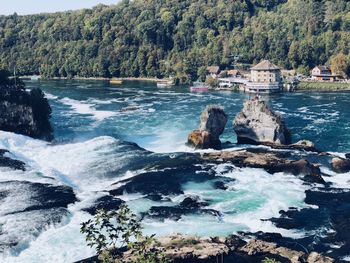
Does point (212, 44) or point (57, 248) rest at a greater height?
point (212, 44)

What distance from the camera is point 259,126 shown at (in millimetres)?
74188

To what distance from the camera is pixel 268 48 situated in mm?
166125

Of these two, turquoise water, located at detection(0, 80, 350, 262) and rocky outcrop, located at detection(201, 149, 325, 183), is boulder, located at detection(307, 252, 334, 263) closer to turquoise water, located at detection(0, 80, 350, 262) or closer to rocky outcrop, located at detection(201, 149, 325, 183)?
turquoise water, located at detection(0, 80, 350, 262)

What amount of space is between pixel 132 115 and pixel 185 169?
41.6 metres

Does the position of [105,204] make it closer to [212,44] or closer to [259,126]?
[259,126]

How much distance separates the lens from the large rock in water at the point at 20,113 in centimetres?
7669

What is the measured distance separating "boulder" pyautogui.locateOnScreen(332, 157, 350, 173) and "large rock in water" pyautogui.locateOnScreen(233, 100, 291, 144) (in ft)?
39.8

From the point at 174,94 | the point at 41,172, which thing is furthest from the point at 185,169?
the point at 174,94

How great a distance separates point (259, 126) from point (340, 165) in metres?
15.8

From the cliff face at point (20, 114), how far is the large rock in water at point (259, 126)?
98.0ft

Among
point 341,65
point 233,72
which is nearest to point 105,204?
point 341,65

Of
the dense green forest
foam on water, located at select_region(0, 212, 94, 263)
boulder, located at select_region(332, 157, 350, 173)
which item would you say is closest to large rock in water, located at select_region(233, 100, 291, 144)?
boulder, located at select_region(332, 157, 350, 173)

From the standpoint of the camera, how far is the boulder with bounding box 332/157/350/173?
61.0m

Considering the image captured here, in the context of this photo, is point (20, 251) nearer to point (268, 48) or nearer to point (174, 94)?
point (174, 94)
